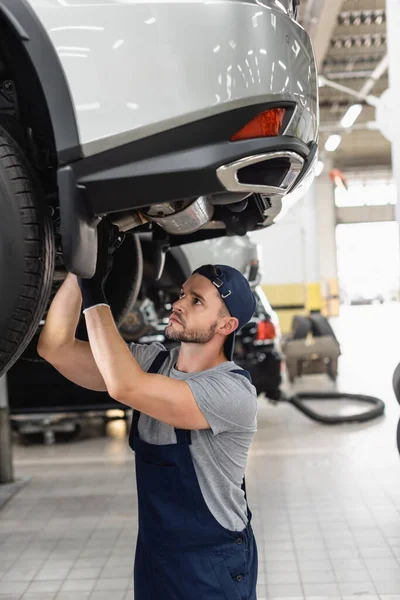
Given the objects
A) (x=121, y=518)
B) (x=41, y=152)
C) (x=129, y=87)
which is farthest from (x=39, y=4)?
(x=121, y=518)

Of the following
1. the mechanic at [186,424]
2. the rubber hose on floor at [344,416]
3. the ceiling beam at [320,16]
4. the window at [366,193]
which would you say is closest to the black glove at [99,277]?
the mechanic at [186,424]

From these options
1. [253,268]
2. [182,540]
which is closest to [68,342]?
[182,540]

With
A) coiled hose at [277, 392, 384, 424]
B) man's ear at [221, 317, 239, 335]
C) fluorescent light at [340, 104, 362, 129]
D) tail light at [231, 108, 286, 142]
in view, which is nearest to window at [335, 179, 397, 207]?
fluorescent light at [340, 104, 362, 129]

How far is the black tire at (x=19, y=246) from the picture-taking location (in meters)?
1.78

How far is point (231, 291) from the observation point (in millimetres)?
2232

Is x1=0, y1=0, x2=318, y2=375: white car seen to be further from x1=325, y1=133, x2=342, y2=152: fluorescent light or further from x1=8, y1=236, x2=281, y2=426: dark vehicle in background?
x1=325, y1=133, x2=342, y2=152: fluorescent light

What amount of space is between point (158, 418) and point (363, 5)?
39.0ft

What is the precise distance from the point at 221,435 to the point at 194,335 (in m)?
0.29

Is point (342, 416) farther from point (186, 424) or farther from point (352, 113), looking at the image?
point (352, 113)

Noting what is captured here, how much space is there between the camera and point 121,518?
4660 millimetres

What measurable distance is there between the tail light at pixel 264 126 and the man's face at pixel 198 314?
1.85ft

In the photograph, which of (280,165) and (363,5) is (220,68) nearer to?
(280,165)

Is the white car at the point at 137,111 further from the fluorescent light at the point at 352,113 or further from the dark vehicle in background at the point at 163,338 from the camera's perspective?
the fluorescent light at the point at 352,113

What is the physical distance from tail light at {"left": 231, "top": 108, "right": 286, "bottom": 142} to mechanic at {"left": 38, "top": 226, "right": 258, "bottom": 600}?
480mm
